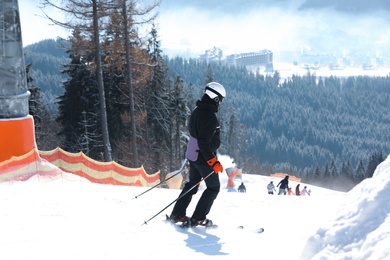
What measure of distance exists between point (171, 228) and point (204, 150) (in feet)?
3.58

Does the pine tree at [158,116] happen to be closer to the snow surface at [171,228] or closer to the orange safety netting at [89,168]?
the orange safety netting at [89,168]

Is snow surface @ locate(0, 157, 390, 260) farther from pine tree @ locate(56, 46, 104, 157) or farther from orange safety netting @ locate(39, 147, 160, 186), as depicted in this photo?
pine tree @ locate(56, 46, 104, 157)

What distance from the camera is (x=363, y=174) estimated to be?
332 feet

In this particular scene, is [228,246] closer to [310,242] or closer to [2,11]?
[310,242]

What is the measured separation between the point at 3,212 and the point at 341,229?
447cm

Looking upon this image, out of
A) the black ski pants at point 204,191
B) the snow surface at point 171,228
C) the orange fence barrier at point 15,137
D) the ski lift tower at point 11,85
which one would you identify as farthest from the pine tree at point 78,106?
the black ski pants at point 204,191

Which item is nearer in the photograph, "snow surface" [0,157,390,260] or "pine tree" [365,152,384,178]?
"snow surface" [0,157,390,260]

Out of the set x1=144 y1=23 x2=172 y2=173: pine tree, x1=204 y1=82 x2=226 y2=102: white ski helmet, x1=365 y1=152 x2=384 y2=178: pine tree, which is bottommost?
x1=365 y1=152 x2=384 y2=178: pine tree

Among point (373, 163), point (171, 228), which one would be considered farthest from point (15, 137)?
point (373, 163)

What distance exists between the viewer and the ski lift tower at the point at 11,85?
1034 centimetres

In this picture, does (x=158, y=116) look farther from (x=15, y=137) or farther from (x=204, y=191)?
(x=204, y=191)

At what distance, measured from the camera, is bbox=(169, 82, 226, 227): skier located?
5.86 meters

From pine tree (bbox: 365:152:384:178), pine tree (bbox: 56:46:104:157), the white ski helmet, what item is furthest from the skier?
pine tree (bbox: 365:152:384:178)

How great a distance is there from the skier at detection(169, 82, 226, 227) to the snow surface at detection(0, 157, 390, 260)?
0.25 m
